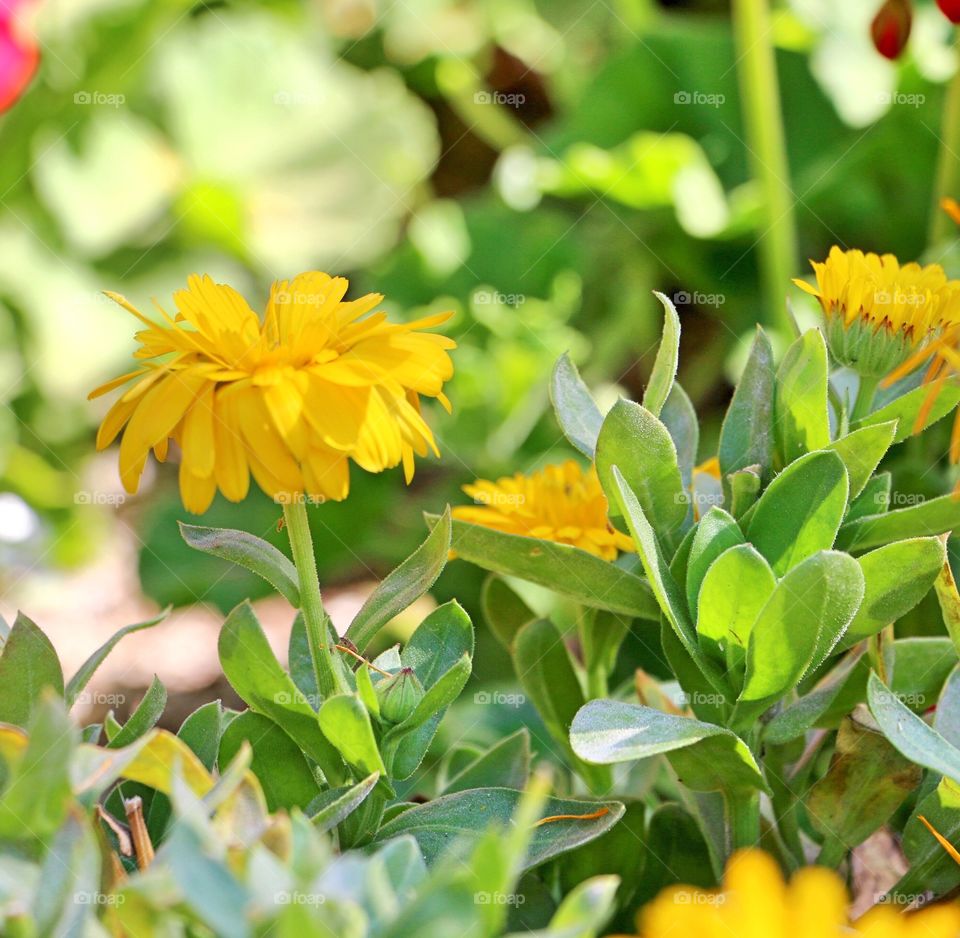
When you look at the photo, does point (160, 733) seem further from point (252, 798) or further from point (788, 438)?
point (788, 438)

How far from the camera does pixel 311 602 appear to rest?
19.5 inches

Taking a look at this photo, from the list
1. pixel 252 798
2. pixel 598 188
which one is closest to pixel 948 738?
pixel 252 798

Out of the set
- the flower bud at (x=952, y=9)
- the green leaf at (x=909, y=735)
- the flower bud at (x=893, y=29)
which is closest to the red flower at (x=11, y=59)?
the flower bud at (x=893, y=29)

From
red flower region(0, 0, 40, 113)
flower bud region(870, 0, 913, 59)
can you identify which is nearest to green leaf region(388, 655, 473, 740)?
flower bud region(870, 0, 913, 59)

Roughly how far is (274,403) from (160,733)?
0.39 ft

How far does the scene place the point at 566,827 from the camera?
19.0 inches

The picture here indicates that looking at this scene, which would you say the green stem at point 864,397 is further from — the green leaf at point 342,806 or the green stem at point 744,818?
the green leaf at point 342,806

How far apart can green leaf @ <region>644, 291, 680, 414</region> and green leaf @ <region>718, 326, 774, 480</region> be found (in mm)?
47

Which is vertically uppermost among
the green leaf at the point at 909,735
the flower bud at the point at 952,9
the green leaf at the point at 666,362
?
the flower bud at the point at 952,9

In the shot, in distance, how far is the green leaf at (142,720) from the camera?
0.48 metres

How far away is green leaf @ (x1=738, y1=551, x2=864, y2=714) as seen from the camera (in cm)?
45

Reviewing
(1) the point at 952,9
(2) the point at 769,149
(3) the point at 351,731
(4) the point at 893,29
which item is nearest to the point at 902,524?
(3) the point at 351,731

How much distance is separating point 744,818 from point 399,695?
16cm

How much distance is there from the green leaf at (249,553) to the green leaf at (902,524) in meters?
0.23
